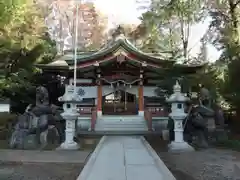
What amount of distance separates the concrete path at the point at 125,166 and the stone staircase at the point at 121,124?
6182 mm

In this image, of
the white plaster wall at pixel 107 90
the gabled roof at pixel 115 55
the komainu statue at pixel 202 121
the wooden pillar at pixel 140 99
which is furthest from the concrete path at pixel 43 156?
the white plaster wall at pixel 107 90

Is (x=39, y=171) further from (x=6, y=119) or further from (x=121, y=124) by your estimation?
(x=6, y=119)

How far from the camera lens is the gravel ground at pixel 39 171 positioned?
20.5 ft

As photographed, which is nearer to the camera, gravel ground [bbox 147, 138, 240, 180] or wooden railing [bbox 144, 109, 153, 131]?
gravel ground [bbox 147, 138, 240, 180]

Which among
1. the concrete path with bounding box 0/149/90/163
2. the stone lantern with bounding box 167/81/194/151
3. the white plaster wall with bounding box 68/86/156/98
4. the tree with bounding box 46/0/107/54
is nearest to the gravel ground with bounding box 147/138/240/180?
the stone lantern with bounding box 167/81/194/151

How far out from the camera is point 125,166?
22.7ft

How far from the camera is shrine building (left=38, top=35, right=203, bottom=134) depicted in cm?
1697

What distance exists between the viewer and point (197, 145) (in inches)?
432

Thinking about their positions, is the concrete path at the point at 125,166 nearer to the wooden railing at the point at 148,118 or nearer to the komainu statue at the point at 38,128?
the komainu statue at the point at 38,128

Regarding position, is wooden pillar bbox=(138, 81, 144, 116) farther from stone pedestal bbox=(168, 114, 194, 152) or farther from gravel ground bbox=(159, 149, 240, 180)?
gravel ground bbox=(159, 149, 240, 180)

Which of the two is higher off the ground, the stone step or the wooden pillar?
the wooden pillar

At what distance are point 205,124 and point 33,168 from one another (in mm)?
7107

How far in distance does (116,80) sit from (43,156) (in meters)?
10.2

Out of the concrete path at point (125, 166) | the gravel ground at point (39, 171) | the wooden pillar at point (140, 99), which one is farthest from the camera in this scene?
the wooden pillar at point (140, 99)
